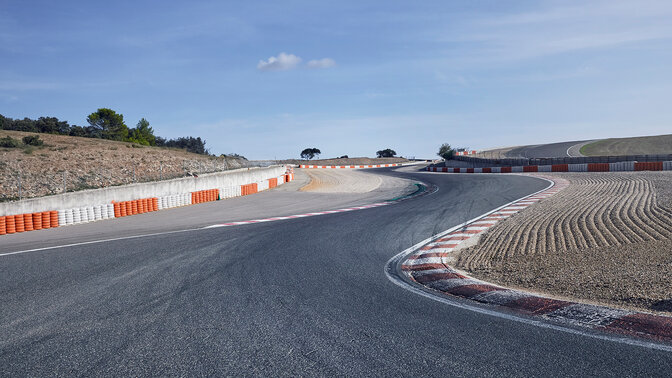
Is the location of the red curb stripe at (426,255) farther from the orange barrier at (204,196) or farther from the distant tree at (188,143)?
the distant tree at (188,143)

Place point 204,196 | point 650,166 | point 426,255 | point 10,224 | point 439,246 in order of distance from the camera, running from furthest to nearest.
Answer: point 650,166, point 204,196, point 10,224, point 439,246, point 426,255

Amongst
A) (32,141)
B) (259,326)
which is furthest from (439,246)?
(32,141)

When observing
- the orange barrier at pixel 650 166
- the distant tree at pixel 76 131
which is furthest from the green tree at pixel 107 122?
the orange barrier at pixel 650 166

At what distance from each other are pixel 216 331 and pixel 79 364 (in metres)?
1.32

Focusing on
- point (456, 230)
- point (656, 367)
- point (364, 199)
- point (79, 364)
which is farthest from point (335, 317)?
point (364, 199)

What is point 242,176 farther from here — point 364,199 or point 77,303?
point 77,303

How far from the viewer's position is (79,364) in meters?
4.35

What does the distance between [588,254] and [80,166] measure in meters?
34.3

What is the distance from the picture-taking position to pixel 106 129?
72.8 m

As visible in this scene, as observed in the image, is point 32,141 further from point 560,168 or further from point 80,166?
point 560,168

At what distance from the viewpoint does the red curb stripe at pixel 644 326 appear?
445 cm

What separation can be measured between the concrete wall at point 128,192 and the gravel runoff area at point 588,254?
57.3ft

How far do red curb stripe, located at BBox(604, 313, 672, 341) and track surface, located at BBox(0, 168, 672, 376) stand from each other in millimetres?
443

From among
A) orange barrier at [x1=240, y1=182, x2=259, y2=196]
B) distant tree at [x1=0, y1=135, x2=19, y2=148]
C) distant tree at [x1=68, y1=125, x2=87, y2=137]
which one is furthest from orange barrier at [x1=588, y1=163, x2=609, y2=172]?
distant tree at [x1=68, y1=125, x2=87, y2=137]
